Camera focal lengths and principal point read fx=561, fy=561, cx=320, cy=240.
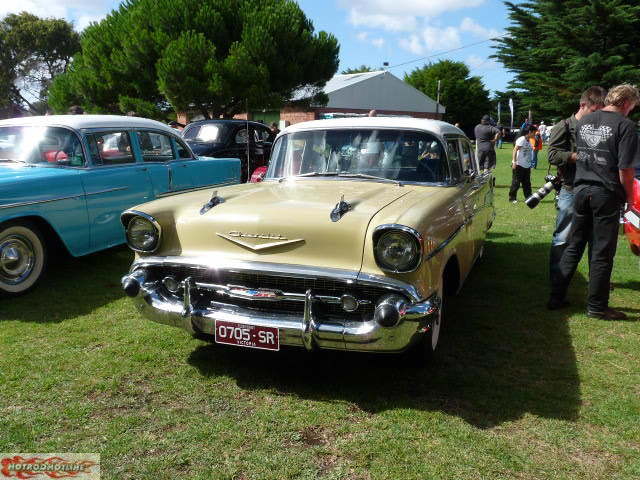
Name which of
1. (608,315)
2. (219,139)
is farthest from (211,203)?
(219,139)

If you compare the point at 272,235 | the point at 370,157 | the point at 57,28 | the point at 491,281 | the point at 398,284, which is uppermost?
the point at 57,28

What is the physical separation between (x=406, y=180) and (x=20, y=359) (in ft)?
9.71

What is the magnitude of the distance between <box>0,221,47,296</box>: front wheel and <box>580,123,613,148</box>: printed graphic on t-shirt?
4779mm

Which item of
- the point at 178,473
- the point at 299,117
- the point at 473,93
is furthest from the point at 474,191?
the point at 473,93

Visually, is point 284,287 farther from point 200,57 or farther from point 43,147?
point 200,57

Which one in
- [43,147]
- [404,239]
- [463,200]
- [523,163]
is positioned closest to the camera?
[404,239]

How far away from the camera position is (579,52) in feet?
85.3

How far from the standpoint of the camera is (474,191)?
16.1 ft

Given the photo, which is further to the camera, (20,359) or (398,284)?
(20,359)

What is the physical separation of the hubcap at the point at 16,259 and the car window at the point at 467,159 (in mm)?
3962

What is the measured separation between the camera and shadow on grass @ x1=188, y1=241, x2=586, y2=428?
321 centimetres

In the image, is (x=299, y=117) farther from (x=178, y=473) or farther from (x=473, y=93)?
(x=178, y=473)

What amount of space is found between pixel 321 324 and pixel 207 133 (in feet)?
29.6

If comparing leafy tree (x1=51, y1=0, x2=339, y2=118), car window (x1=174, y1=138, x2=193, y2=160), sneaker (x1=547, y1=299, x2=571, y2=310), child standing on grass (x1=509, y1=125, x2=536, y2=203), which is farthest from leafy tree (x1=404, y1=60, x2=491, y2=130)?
sneaker (x1=547, y1=299, x2=571, y2=310)
